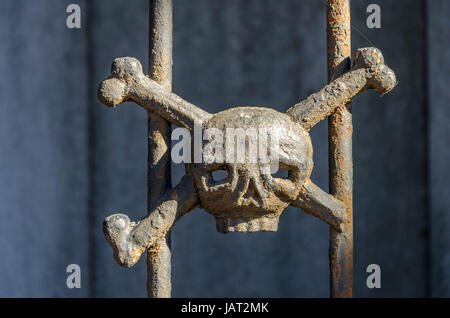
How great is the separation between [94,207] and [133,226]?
1.92ft

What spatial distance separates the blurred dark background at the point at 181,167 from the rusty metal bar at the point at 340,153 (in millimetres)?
503

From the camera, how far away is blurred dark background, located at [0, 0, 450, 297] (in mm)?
1253

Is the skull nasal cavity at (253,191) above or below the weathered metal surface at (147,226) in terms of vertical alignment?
above

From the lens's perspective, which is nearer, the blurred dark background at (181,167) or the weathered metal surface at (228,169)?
the weathered metal surface at (228,169)

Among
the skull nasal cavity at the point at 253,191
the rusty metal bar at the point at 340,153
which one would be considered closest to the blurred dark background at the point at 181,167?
the rusty metal bar at the point at 340,153

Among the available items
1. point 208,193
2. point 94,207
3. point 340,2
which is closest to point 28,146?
point 94,207

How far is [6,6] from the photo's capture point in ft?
4.09

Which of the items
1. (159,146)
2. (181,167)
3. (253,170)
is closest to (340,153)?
(253,170)

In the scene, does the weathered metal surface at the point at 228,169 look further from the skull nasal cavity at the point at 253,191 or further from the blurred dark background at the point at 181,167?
the blurred dark background at the point at 181,167

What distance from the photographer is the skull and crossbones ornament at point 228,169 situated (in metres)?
0.72

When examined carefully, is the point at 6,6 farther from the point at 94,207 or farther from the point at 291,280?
the point at 291,280

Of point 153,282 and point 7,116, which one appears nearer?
point 153,282

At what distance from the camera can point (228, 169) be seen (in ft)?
2.34

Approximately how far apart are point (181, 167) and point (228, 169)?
2.06 ft
